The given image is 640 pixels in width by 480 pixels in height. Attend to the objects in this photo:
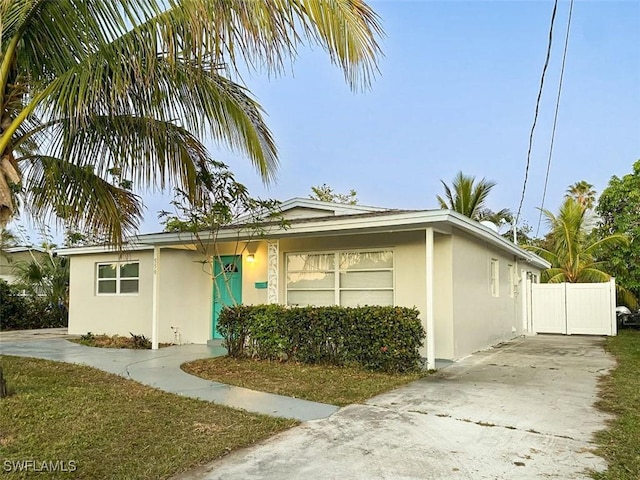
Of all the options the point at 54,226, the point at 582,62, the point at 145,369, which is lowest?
the point at 145,369

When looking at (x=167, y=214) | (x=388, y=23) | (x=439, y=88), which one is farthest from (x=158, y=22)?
(x=439, y=88)

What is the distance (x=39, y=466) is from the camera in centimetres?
369

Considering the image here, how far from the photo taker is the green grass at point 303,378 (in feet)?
20.8

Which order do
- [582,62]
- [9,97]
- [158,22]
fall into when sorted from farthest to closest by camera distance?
[582,62] < [9,97] < [158,22]

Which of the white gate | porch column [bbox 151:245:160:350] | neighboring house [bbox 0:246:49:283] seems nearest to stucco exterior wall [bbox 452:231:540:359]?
the white gate

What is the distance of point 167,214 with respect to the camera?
9836 mm

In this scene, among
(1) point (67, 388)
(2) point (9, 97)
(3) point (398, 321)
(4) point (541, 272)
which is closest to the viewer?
(2) point (9, 97)

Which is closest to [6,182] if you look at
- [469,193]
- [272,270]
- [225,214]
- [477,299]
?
[225,214]

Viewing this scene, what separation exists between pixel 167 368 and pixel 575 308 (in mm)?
12901

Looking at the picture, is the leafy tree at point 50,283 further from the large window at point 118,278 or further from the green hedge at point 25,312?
the large window at point 118,278

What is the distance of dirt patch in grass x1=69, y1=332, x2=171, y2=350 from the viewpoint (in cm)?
1138

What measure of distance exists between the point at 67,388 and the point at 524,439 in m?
5.64

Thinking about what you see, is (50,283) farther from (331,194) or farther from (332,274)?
(331,194)

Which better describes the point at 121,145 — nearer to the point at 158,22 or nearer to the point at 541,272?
the point at 158,22
